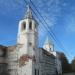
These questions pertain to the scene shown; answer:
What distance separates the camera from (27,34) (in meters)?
30.7

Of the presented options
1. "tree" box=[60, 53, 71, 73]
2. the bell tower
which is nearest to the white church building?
the bell tower

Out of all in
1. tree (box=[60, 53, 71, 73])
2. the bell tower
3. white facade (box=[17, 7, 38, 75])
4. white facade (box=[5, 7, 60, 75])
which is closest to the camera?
white facade (box=[17, 7, 38, 75])

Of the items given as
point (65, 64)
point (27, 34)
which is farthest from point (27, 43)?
point (65, 64)

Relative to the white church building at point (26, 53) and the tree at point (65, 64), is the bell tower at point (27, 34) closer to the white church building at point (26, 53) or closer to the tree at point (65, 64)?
the white church building at point (26, 53)

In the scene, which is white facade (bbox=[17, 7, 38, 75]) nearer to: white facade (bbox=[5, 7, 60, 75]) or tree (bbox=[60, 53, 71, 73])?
white facade (bbox=[5, 7, 60, 75])

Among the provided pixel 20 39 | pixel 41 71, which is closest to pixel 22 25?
pixel 20 39

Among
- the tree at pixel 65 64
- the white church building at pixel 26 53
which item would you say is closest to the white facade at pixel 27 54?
the white church building at pixel 26 53

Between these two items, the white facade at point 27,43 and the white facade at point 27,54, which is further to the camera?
the white facade at point 27,54

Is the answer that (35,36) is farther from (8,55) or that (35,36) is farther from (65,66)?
(65,66)

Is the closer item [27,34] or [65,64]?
[27,34]

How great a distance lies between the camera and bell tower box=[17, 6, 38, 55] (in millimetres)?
29984

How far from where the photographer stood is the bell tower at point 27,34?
2998 centimetres

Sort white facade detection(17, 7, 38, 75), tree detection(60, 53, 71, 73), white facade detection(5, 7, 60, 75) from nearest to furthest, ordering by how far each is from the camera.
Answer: white facade detection(17, 7, 38, 75) → white facade detection(5, 7, 60, 75) → tree detection(60, 53, 71, 73)

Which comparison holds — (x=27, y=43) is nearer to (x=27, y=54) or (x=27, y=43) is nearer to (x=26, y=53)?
(x=26, y=53)
